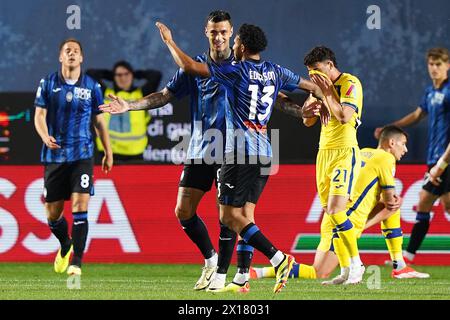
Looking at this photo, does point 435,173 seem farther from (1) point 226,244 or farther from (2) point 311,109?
(1) point 226,244

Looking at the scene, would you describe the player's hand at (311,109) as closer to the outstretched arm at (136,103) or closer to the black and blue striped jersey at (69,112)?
the outstretched arm at (136,103)

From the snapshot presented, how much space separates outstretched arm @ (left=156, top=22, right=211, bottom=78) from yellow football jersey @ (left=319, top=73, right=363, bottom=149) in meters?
1.37

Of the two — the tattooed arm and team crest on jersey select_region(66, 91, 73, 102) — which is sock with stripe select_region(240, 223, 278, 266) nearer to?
the tattooed arm

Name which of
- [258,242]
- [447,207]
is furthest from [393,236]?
A: [258,242]

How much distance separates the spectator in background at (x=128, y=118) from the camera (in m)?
12.2

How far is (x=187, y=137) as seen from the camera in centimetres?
1225

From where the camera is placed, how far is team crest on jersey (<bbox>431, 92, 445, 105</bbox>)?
11.1 metres

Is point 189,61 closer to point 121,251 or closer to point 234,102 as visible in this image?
point 234,102

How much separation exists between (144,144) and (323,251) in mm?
3301

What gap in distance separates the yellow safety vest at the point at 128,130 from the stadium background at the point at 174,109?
0.12 metres

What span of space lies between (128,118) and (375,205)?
3.50 meters

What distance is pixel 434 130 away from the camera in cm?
1120

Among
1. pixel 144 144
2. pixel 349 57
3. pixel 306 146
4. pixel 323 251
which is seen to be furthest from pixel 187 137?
pixel 323 251

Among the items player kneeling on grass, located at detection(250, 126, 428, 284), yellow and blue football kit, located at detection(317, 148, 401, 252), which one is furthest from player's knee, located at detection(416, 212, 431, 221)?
yellow and blue football kit, located at detection(317, 148, 401, 252)
